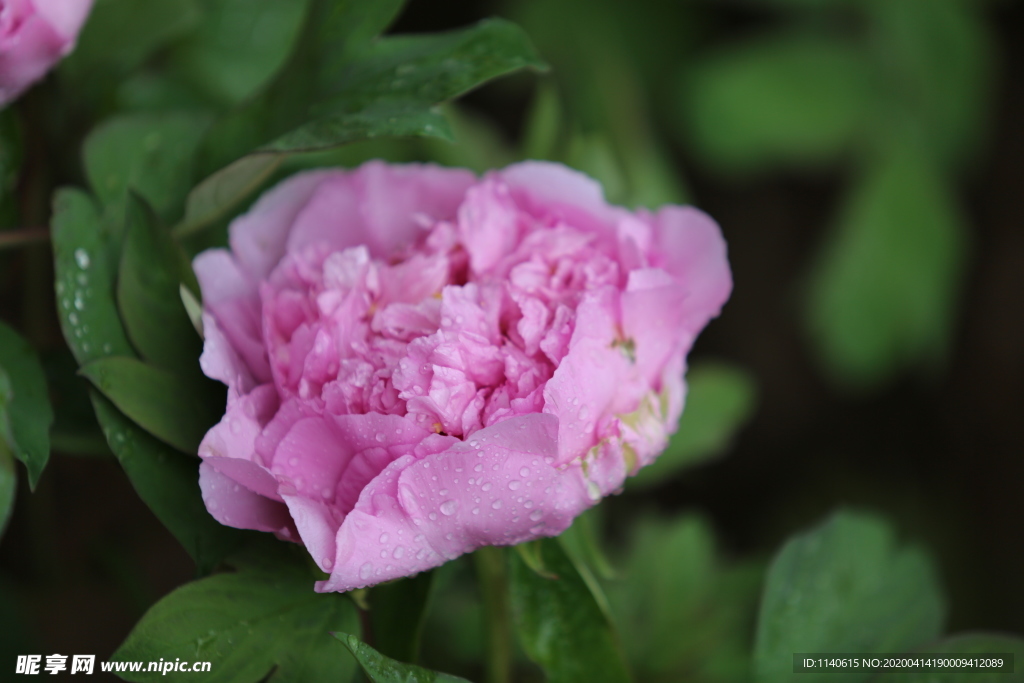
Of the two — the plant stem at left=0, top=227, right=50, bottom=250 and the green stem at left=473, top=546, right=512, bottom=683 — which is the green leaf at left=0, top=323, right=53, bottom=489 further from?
the green stem at left=473, top=546, right=512, bottom=683

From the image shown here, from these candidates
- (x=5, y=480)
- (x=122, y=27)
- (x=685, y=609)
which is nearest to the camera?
(x=5, y=480)

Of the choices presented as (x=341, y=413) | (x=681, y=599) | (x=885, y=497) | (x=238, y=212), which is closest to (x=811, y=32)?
(x=885, y=497)

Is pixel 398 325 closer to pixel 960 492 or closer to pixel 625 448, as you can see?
pixel 625 448

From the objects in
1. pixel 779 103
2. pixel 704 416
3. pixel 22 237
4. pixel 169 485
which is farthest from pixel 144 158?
pixel 779 103

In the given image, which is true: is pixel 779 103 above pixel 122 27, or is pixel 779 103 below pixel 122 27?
below

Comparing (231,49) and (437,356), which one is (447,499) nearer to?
(437,356)

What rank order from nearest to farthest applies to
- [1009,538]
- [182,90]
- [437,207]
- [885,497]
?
[437,207]
[182,90]
[1009,538]
[885,497]
